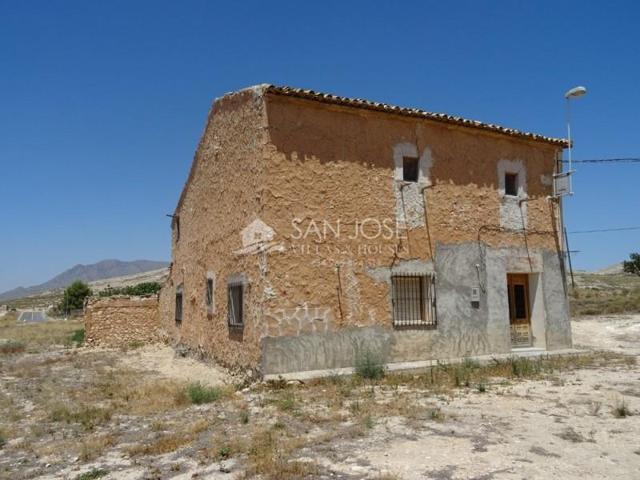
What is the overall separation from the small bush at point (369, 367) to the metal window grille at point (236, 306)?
259cm

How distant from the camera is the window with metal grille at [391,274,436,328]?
11656 mm

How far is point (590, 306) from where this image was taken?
100 feet

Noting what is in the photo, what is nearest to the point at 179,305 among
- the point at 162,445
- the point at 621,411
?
the point at 162,445

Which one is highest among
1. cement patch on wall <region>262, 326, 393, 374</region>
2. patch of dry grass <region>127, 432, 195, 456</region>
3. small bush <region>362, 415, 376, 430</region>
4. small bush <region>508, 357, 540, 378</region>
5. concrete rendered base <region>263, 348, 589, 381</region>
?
cement patch on wall <region>262, 326, 393, 374</region>

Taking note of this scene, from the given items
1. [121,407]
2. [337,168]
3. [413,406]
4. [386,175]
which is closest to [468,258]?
[386,175]

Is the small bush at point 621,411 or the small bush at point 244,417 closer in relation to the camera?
the small bush at point 621,411

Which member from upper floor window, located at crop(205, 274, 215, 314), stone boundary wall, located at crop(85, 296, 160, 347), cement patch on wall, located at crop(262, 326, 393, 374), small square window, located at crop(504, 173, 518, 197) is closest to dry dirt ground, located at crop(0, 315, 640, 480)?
cement patch on wall, located at crop(262, 326, 393, 374)

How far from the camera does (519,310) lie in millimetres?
13875

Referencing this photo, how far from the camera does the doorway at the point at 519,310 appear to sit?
13605 millimetres

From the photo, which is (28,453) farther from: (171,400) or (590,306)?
(590,306)

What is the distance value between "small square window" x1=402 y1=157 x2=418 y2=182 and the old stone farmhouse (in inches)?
1.3

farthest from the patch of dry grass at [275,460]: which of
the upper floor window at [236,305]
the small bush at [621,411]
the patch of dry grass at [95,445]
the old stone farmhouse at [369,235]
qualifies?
the upper floor window at [236,305]

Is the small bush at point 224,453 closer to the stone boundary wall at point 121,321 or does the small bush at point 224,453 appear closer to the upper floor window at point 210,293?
the upper floor window at point 210,293

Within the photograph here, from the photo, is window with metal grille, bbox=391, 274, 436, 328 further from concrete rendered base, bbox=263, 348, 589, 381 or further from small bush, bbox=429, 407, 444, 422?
small bush, bbox=429, 407, 444, 422
